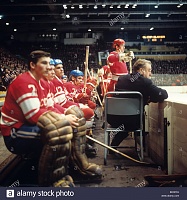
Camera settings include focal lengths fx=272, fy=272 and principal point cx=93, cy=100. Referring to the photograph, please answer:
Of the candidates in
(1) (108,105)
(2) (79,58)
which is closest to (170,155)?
(1) (108,105)

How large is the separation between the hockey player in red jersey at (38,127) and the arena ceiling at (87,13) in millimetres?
9917

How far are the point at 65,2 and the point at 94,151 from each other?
994 centimetres

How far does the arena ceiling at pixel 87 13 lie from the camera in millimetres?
11367

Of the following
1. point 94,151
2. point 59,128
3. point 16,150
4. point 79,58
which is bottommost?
point 94,151

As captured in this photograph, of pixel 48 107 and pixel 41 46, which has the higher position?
pixel 41 46

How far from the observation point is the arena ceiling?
37.3 ft

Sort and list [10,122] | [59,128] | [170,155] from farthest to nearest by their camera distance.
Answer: [170,155] → [10,122] → [59,128]

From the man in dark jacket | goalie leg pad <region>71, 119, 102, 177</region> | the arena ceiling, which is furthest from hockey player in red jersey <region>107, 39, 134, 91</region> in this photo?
the arena ceiling

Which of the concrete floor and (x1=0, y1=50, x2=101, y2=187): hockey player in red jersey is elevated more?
(x1=0, y1=50, x2=101, y2=187): hockey player in red jersey

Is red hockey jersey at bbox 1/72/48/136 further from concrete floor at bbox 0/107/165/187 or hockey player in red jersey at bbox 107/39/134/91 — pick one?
hockey player in red jersey at bbox 107/39/134/91

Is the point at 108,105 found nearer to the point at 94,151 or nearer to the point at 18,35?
the point at 94,151

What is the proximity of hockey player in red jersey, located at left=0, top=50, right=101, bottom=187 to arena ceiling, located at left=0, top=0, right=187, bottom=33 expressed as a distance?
9917mm

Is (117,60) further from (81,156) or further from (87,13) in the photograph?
(87,13)

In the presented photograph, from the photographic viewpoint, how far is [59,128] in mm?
1429
